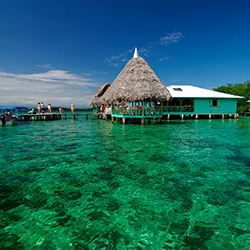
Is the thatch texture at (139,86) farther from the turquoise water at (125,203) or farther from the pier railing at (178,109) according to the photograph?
the turquoise water at (125,203)

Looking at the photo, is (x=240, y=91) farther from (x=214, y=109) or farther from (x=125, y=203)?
(x=125, y=203)

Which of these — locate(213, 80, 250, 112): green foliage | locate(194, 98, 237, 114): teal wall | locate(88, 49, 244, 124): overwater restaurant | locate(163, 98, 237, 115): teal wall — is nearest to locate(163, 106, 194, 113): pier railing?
locate(88, 49, 244, 124): overwater restaurant

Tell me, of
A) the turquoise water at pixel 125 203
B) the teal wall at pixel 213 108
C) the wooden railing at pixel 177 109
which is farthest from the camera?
the teal wall at pixel 213 108

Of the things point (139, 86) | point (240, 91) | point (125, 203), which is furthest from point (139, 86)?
point (240, 91)

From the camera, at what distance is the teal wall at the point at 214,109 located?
23.7m

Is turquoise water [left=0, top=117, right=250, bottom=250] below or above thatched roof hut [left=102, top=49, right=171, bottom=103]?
below

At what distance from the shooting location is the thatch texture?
50.0 feet

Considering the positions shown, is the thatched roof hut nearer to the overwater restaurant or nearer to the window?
the overwater restaurant

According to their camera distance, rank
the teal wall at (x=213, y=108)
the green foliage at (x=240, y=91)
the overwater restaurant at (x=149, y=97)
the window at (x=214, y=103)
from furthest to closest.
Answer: the green foliage at (x=240, y=91)
the window at (x=214, y=103)
the teal wall at (x=213, y=108)
the overwater restaurant at (x=149, y=97)

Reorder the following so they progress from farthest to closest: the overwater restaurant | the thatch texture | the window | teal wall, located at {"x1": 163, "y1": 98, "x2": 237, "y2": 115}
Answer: the window → teal wall, located at {"x1": 163, "y1": 98, "x2": 237, "y2": 115} → the overwater restaurant → the thatch texture

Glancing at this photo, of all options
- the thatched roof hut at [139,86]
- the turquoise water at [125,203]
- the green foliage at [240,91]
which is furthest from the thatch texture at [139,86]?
the green foliage at [240,91]

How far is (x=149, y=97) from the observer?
15.1 metres

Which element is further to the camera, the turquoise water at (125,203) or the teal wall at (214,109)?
the teal wall at (214,109)

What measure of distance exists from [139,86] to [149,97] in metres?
1.41
